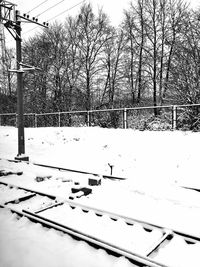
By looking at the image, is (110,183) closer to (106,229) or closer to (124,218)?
(124,218)

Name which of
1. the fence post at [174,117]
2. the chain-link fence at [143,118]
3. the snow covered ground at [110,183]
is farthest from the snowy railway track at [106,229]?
the fence post at [174,117]

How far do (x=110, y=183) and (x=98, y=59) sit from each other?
2131 cm

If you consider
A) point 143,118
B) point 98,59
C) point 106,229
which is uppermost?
point 98,59

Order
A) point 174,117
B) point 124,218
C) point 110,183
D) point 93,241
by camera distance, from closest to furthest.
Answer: point 93,241
point 124,218
point 110,183
point 174,117

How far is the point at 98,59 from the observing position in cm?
2580

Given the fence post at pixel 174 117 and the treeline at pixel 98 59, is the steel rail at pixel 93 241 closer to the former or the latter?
the fence post at pixel 174 117

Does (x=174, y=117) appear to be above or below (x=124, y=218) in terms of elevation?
above

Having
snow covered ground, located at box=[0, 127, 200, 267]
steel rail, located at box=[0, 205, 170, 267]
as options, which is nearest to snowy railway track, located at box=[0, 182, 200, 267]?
steel rail, located at box=[0, 205, 170, 267]

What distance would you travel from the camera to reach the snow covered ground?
3.41 metres

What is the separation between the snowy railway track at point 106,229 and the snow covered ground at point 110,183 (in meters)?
0.12

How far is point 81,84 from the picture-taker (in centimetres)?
2489

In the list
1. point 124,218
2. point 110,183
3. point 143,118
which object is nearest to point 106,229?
point 124,218

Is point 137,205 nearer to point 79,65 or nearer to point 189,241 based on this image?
point 189,241

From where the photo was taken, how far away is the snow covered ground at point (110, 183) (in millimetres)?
3406
